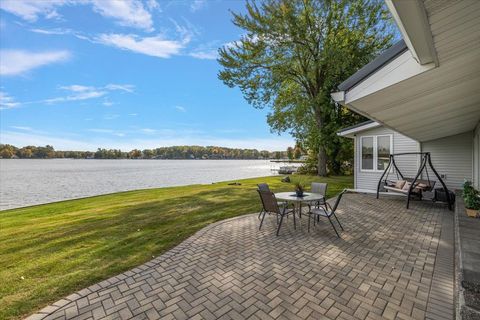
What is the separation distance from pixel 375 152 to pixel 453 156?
2684mm

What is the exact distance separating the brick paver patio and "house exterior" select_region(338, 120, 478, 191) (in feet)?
18.6

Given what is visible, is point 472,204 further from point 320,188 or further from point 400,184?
point 400,184

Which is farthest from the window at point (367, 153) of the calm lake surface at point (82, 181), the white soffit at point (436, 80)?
the calm lake surface at point (82, 181)

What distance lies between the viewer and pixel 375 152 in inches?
417

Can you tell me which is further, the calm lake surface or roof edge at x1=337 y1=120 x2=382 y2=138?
the calm lake surface

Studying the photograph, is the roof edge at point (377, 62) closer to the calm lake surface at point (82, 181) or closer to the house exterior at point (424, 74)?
the house exterior at point (424, 74)

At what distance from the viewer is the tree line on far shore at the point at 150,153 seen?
→ 8188cm

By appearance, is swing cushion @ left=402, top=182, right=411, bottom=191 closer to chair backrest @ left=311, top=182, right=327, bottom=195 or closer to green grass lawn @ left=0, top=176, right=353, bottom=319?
chair backrest @ left=311, top=182, right=327, bottom=195

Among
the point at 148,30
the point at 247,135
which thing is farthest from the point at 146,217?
the point at 247,135

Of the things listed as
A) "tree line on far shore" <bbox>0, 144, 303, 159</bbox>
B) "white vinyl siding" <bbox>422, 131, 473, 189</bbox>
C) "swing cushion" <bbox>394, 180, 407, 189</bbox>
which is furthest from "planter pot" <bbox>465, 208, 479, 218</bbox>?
"tree line on far shore" <bbox>0, 144, 303, 159</bbox>

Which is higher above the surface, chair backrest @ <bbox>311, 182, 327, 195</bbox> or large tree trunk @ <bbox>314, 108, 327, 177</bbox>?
large tree trunk @ <bbox>314, 108, 327, 177</bbox>

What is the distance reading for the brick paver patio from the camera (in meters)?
2.47

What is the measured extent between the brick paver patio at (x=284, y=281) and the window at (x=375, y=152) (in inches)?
233

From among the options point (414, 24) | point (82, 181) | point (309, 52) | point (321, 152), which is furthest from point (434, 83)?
point (82, 181)
